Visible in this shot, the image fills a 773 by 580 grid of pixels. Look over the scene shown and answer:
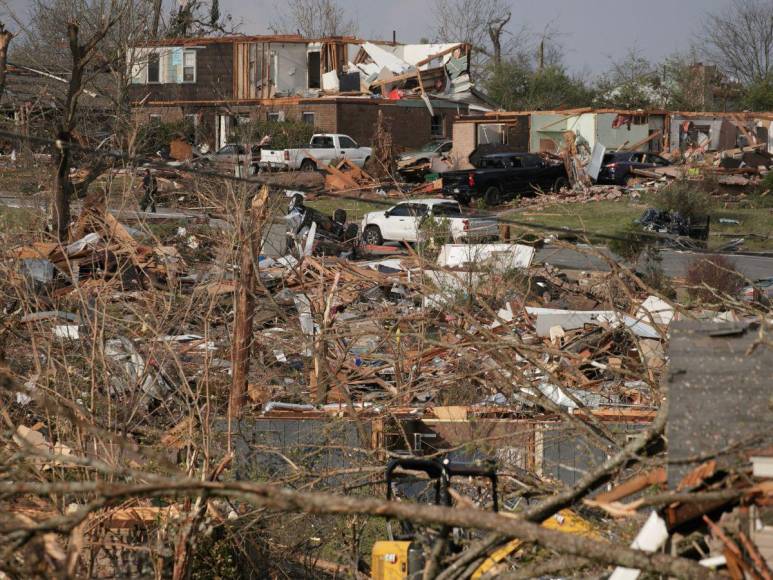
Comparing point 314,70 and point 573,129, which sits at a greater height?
point 314,70

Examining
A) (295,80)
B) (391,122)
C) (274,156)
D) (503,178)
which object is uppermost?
(295,80)

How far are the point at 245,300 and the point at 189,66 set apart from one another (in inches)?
1536

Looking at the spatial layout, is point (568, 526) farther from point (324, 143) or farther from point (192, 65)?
point (192, 65)

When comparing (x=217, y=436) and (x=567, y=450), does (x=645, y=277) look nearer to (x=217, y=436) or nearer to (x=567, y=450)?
(x=567, y=450)

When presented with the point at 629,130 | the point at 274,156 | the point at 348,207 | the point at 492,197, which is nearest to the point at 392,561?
the point at 348,207

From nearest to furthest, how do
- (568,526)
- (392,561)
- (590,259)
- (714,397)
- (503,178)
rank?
(714,397)
(392,561)
(568,526)
(590,259)
(503,178)

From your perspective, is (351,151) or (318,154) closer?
(318,154)

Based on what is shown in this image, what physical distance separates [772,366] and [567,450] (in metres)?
4.58

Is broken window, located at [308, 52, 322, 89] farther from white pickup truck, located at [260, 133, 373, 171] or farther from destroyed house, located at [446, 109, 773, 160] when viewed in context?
destroyed house, located at [446, 109, 773, 160]

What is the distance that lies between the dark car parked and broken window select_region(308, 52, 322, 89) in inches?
593

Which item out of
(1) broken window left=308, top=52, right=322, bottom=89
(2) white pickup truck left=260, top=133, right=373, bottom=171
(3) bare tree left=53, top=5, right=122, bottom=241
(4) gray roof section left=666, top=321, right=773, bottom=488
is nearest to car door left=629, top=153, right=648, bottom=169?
(2) white pickup truck left=260, top=133, right=373, bottom=171

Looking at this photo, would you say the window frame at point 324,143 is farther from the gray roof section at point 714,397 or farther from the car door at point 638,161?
the gray roof section at point 714,397

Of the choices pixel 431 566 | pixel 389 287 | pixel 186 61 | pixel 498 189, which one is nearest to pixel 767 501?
pixel 431 566

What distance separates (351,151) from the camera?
36.6 metres
